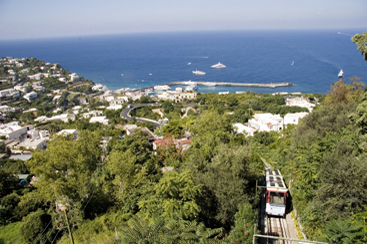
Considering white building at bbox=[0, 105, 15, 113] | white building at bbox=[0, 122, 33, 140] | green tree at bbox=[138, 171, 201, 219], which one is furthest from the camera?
white building at bbox=[0, 105, 15, 113]

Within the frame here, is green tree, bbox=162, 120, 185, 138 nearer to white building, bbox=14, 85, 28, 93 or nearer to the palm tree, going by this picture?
the palm tree

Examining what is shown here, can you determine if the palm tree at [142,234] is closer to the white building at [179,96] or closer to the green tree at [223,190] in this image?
the green tree at [223,190]

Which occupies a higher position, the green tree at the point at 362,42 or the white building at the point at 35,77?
the green tree at the point at 362,42

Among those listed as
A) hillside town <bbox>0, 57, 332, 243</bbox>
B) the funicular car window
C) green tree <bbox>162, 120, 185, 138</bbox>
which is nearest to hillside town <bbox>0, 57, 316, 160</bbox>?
hillside town <bbox>0, 57, 332, 243</bbox>

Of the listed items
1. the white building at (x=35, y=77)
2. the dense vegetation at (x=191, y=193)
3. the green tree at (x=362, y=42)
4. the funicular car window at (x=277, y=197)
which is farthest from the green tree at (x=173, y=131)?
the white building at (x=35, y=77)

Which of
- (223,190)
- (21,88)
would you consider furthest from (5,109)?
(223,190)

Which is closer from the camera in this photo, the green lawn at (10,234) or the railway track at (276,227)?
the railway track at (276,227)
